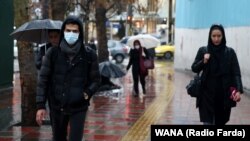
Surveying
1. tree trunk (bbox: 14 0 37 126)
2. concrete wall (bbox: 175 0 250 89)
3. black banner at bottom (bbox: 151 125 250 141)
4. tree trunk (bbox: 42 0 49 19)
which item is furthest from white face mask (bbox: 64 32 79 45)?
concrete wall (bbox: 175 0 250 89)

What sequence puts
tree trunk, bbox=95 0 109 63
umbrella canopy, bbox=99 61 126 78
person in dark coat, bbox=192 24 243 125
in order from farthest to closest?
tree trunk, bbox=95 0 109 63, umbrella canopy, bbox=99 61 126 78, person in dark coat, bbox=192 24 243 125

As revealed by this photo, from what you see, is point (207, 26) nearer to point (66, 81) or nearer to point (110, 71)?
point (110, 71)

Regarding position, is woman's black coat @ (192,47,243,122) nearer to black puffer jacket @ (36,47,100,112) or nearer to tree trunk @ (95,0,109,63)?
black puffer jacket @ (36,47,100,112)

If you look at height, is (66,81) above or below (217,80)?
above

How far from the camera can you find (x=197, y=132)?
4.25 meters

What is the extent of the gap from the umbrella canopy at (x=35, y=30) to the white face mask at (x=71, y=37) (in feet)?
9.21

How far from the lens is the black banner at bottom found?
4.20m

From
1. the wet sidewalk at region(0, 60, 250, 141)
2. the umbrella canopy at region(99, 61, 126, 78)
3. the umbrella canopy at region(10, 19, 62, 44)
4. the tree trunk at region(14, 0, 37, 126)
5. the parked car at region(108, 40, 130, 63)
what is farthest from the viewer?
the parked car at region(108, 40, 130, 63)

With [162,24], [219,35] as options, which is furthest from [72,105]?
[162,24]

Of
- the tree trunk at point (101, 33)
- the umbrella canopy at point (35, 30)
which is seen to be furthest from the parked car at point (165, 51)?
the umbrella canopy at point (35, 30)

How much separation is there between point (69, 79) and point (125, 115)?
599 centimetres

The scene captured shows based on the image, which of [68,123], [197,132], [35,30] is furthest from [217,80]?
[35,30]

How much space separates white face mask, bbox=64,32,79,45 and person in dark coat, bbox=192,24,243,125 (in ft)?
5.49

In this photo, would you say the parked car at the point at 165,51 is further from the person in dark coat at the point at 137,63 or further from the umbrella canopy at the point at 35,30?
the umbrella canopy at the point at 35,30
